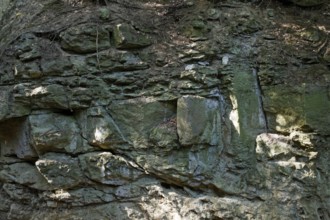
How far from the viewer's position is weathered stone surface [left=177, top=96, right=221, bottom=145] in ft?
13.8

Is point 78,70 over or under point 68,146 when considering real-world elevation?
over

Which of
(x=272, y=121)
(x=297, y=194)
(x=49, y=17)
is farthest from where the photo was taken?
(x=49, y=17)

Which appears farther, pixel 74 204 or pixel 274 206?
pixel 74 204

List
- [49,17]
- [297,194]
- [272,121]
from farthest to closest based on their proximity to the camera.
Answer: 1. [49,17]
2. [272,121]
3. [297,194]

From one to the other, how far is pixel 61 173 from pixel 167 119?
1315 mm

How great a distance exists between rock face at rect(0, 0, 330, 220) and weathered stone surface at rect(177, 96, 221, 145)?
0.01m

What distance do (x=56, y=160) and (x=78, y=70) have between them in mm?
1041

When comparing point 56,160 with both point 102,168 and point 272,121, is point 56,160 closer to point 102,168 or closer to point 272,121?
point 102,168

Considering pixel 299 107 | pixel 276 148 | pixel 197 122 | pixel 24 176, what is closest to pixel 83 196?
pixel 24 176

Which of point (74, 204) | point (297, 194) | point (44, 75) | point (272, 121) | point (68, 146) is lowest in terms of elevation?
point (74, 204)

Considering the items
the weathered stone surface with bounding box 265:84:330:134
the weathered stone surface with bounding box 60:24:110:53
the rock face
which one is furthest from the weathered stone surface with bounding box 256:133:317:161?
the weathered stone surface with bounding box 60:24:110:53

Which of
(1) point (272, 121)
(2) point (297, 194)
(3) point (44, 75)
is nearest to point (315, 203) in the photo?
(2) point (297, 194)

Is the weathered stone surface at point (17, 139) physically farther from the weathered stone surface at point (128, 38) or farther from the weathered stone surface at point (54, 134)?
the weathered stone surface at point (128, 38)

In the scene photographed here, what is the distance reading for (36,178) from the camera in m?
4.47
